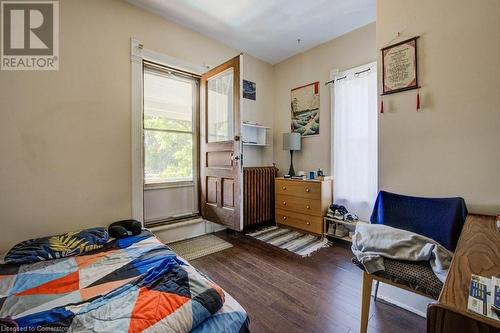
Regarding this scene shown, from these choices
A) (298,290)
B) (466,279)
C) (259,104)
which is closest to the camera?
(466,279)

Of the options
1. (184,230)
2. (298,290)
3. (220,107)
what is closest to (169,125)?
(220,107)

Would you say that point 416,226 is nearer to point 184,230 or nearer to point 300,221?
point 300,221

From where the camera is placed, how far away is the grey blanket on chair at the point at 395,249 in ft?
3.61

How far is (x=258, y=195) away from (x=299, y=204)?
2.07ft

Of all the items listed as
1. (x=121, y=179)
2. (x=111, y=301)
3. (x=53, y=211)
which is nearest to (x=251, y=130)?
(x=121, y=179)

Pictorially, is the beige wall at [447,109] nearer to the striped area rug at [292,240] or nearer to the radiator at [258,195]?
the striped area rug at [292,240]

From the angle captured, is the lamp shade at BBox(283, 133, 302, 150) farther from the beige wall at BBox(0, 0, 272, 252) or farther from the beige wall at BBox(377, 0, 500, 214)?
the beige wall at BBox(0, 0, 272, 252)

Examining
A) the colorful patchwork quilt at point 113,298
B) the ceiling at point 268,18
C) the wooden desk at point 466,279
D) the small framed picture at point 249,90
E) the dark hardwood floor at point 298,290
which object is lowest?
the dark hardwood floor at point 298,290

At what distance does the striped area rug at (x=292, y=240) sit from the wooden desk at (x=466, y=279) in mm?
1665

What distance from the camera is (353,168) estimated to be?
2875 millimetres

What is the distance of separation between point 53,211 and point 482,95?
3.42 meters

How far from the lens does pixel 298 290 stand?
1.78 m

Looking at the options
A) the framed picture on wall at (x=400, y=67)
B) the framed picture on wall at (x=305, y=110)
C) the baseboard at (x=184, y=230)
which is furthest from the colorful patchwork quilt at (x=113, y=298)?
the framed picture on wall at (x=305, y=110)

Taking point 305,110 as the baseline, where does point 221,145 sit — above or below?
below
